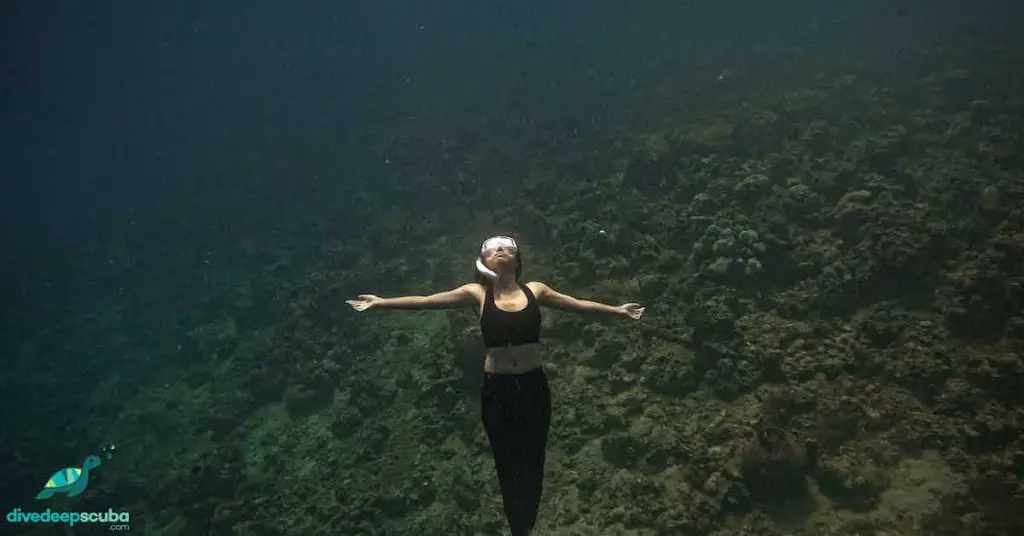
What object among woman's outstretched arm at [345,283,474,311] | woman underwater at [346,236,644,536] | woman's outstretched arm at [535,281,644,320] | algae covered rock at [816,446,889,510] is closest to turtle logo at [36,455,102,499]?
woman's outstretched arm at [345,283,474,311]

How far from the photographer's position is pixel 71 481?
11.5m

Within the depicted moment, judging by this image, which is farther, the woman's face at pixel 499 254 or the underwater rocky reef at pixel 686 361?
the underwater rocky reef at pixel 686 361

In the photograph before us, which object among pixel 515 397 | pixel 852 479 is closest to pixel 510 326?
pixel 515 397

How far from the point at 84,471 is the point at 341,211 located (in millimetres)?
9211

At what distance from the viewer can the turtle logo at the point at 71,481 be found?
37.1 ft

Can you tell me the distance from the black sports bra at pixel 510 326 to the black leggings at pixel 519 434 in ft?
0.78

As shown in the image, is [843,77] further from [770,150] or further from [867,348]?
[867,348]

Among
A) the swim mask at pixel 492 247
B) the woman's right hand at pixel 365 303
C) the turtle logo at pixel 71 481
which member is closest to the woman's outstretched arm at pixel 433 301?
the woman's right hand at pixel 365 303

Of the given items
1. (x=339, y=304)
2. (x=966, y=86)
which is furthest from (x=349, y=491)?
(x=966, y=86)

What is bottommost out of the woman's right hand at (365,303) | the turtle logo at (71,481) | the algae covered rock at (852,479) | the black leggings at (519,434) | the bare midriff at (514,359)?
the turtle logo at (71,481)

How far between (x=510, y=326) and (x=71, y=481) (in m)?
12.6

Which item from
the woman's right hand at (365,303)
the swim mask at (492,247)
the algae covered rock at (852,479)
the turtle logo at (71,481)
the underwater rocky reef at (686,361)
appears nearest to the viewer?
the swim mask at (492,247)

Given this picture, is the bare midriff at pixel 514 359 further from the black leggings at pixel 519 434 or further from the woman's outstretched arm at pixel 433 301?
the woman's outstretched arm at pixel 433 301

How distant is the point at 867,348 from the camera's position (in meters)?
8.06
